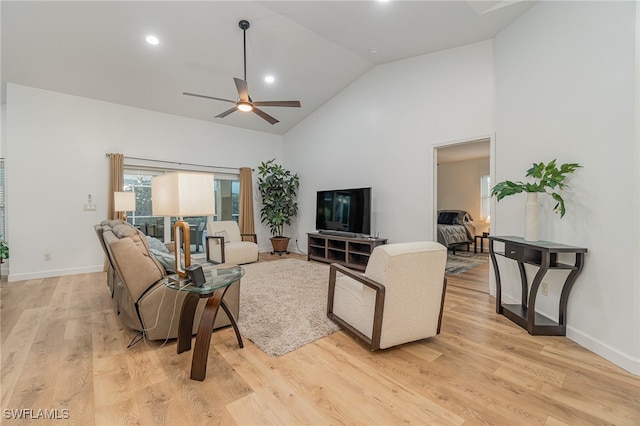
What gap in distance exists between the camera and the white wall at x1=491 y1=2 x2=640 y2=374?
6.43ft

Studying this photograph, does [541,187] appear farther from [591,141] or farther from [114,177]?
[114,177]

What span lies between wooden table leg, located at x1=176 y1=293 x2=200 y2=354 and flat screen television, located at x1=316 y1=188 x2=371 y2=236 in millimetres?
3216

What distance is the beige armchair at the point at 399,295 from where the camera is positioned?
6.51 ft

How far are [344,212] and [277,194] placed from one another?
2039mm

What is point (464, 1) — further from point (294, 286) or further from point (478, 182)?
point (478, 182)

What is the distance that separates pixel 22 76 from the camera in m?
3.89

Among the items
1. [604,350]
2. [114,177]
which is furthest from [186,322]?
[114,177]

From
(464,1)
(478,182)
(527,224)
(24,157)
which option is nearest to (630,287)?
(527,224)

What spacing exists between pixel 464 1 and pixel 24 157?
21.0ft

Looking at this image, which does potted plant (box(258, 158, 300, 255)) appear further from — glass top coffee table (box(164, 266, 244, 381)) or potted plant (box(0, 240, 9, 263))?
potted plant (box(0, 240, 9, 263))

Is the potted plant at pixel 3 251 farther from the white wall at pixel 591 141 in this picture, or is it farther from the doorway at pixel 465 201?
the doorway at pixel 465 201

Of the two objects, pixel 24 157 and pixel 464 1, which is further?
pixel 24 157

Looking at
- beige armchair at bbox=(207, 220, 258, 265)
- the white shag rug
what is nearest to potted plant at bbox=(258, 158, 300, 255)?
beige armchair at bbox=(207, 220, 258, 265)

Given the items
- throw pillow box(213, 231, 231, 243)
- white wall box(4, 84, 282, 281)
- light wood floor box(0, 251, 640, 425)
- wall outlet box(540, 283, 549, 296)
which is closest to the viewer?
light wood floor box(0, 251, 640, 425)
